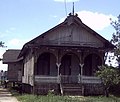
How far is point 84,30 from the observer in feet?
115

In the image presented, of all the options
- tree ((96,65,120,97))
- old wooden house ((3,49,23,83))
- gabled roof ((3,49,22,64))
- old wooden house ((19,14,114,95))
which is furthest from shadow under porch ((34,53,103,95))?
gabled roof ((3,49,22,64))

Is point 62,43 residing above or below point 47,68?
above

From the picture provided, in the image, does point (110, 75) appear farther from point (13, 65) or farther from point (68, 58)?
point (13, 65)

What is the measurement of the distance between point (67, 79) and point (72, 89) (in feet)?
5.99

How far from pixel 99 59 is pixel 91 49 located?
2942mm

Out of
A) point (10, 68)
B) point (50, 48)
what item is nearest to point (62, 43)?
point (50, 48)

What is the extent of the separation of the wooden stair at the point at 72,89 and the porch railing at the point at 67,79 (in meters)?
0.68

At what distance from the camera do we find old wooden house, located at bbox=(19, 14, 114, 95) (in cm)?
3272

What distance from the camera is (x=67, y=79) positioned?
33.7 m

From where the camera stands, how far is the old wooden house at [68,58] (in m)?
32.7

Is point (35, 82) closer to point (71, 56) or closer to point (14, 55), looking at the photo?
point (71, 56)

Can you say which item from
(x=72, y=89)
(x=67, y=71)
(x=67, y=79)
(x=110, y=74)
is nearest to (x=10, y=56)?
(x=67, y=71)

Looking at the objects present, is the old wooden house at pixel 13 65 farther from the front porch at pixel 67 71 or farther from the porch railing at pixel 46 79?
the porch railing at pixel 46 79

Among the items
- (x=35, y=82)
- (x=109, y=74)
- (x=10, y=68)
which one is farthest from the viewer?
(x=10, y=68)
